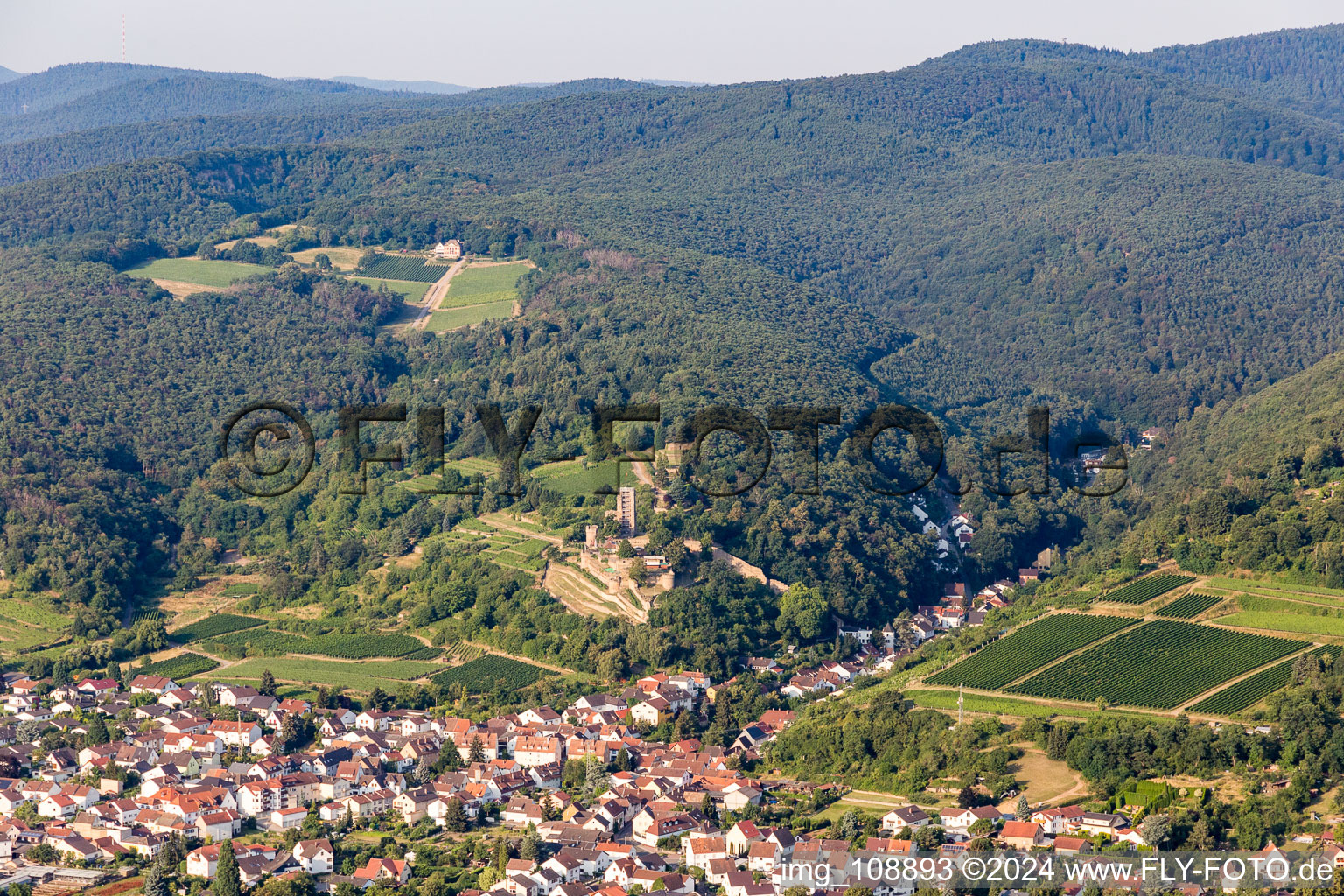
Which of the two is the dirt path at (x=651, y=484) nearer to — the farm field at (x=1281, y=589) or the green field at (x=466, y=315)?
the farm field at (x=1281, y=589)

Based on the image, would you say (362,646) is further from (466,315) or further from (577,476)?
(466,315)

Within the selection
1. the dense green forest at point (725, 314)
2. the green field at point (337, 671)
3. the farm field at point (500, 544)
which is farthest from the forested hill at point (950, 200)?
the green field at point (337, 671)

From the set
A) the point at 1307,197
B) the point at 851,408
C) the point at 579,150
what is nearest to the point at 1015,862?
the point at 851,408

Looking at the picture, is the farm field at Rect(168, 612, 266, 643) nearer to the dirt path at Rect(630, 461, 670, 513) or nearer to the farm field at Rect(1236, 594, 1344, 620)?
the dirt path at Rect(630, 461, 670, 513)

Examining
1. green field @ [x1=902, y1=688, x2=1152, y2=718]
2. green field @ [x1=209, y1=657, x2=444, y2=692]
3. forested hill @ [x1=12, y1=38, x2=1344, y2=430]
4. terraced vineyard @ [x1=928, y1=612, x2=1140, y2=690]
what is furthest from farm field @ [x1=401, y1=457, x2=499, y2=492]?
green field @ [x1=902, y1=688, x2=1152, y2=718]

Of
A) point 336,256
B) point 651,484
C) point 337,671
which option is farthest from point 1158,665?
point 336,256

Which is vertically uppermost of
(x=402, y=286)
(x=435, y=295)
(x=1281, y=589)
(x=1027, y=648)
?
(x=402, y=286)

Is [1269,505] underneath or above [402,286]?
underneath
